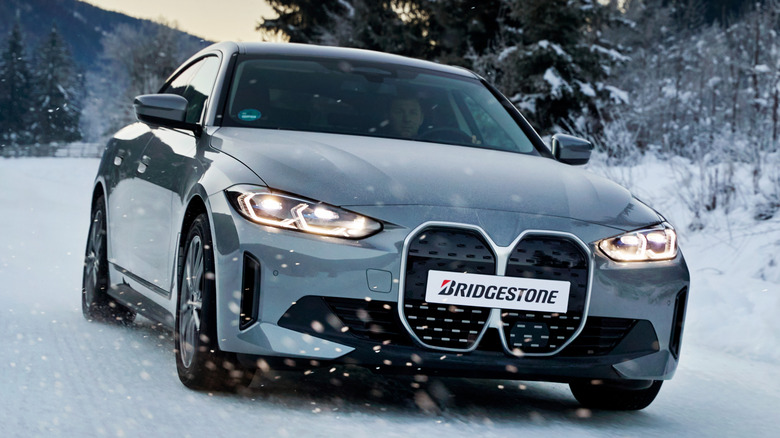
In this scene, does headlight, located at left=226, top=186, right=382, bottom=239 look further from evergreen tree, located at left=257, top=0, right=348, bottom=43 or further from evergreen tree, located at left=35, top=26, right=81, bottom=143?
evergreen tree, located at left=35, top=26, right=81, bottom=143

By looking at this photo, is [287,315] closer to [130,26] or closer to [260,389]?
[260,389]

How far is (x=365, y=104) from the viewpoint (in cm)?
541

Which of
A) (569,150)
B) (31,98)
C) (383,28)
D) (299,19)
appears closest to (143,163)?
(569,150)

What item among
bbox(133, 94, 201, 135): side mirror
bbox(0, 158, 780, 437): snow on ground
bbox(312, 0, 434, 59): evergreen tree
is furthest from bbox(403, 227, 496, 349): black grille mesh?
bbox(312, 0, 434, 59): evergreen tree

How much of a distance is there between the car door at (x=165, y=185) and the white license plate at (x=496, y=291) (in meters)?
1.25

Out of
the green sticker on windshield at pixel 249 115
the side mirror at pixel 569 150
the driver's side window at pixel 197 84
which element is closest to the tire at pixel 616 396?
the side mirror at pixel 569 150

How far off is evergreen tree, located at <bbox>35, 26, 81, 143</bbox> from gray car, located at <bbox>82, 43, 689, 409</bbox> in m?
88.0

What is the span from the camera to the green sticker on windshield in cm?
513

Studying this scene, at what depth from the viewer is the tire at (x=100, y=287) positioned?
647 cm

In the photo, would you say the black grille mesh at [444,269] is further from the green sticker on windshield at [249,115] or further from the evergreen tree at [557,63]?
the evergreen tree at [557,63]

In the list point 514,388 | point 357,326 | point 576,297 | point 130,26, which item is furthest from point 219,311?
point 130,26

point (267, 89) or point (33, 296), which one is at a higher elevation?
point (267, 89)

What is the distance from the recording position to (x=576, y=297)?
4113 mm

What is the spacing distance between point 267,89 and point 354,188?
140 cm
